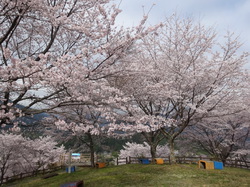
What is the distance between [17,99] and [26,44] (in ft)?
12.9

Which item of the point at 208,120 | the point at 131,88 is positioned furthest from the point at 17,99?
the point at 208,120

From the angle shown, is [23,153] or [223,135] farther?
[23,153]

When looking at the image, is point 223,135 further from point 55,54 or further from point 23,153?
point 23,153

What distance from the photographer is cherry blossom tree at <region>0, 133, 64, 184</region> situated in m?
22.5

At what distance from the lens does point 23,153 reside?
25.5 m

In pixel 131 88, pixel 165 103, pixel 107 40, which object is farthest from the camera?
pixel 165 103

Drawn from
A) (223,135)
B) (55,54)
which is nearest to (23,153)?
(55,54)

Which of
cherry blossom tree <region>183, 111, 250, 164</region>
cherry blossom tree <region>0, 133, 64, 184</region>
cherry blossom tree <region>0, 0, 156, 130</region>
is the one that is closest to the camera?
cherry blossom tree <region>0, 0, 156, 130</region>

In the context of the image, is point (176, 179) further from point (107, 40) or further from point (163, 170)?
point (107, 40)

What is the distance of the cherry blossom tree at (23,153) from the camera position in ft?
73.9

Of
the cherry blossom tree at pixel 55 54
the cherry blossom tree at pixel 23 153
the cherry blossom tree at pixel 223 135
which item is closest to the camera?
the cherry blossom tree at pixel 55 54

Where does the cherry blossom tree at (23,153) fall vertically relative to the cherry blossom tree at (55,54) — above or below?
below

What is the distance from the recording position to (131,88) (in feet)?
41.0

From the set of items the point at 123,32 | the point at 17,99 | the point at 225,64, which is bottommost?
the point at 17,99
